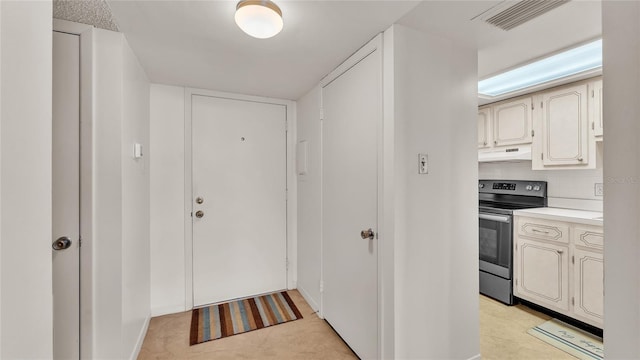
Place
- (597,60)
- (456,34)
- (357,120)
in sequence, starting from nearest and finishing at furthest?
1. (456,34)
2. (357,120)
3. (597,60)

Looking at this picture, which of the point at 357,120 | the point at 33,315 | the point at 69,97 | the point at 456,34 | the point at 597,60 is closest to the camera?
the point at 33,315

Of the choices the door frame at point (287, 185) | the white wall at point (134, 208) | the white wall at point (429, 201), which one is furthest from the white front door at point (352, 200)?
the white wall at point (134, 208)

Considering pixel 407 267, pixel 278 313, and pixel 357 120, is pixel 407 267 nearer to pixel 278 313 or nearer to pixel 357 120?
pixel 357 120

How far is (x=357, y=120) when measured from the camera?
193 centimetres

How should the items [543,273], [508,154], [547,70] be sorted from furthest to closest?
[508,154] → [543,273] → [547,70]

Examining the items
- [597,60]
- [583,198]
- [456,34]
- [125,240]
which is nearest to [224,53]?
[125,240]

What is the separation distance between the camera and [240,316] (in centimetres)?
255

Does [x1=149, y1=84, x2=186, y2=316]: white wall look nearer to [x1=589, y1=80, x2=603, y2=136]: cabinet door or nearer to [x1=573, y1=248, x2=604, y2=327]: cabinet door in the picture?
[x1=573, y1=248, x2=604, y2=327]: cabinet door

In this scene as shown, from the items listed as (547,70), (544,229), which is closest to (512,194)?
(544,229)

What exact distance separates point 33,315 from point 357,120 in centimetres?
176

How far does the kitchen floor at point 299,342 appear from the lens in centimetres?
202

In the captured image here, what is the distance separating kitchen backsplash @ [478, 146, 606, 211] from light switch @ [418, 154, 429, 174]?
6.77 feet

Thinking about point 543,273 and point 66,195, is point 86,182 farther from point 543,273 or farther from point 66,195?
point 543,273

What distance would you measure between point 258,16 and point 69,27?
114 cm
